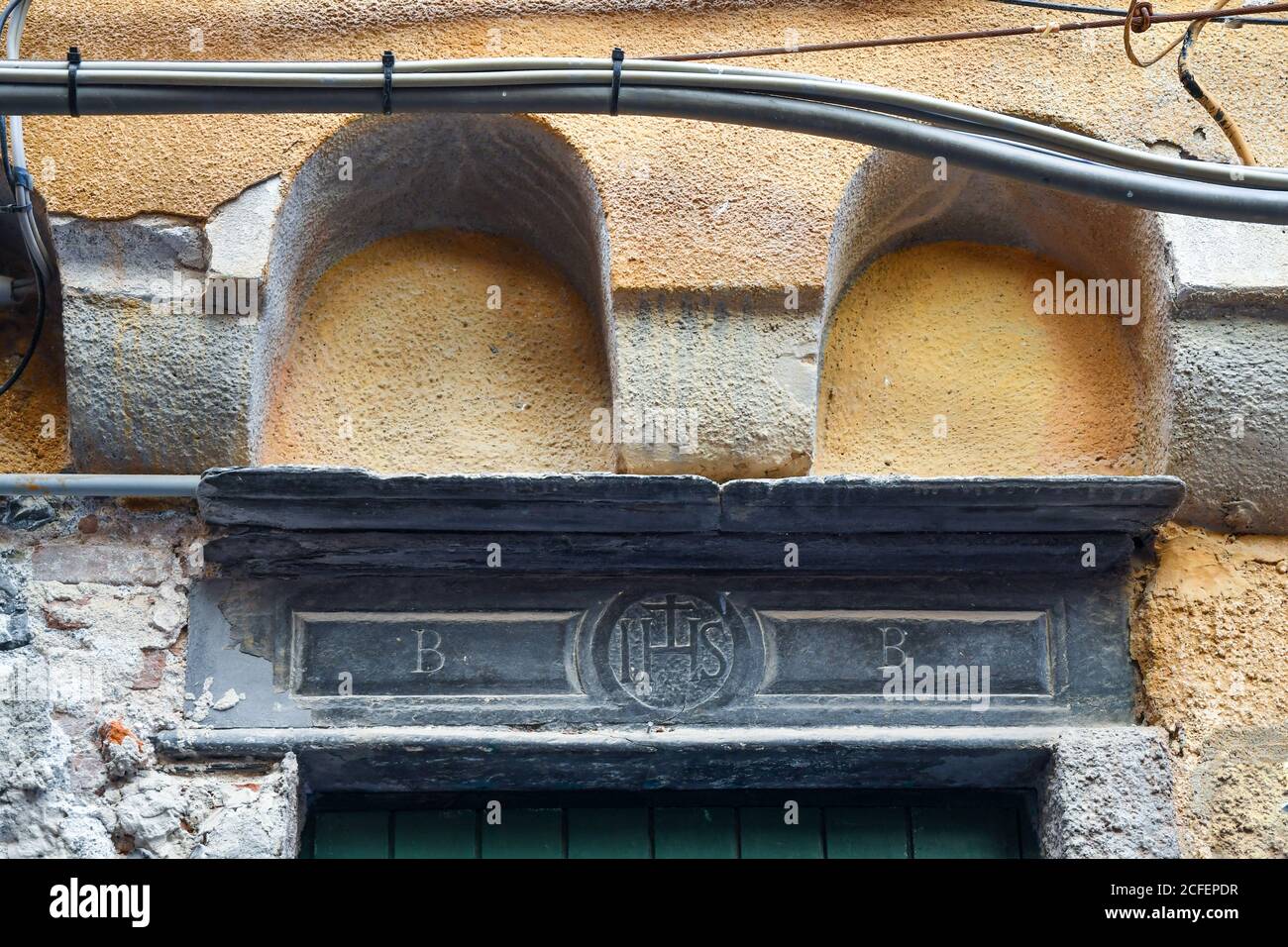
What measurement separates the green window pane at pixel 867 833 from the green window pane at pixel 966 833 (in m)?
0.03

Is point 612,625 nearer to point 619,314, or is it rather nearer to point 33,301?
point 619,314

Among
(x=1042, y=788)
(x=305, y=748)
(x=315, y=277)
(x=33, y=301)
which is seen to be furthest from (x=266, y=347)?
(x=1042, y=788)

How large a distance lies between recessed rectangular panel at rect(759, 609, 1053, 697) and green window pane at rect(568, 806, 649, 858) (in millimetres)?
428

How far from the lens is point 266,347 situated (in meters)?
3.67

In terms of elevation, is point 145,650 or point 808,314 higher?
point 808,314

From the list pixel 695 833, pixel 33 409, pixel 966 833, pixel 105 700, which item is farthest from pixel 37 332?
pixel 966 833

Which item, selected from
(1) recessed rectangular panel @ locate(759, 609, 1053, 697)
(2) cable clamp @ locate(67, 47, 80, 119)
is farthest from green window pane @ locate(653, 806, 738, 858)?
(2) cable clamp @ locate(67, 47, 80, 119)

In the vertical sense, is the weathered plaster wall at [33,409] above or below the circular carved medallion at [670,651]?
above

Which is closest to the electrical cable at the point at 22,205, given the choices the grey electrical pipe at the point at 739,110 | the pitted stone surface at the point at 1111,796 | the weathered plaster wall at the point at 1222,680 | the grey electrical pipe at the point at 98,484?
the grey electrical pipe at the point at 98,484

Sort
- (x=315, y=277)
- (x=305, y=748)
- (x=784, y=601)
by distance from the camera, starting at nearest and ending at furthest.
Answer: (x=305, y=748) < (x=784, y=601) < (x=315, y=277)

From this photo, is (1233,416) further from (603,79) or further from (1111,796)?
(603,79)

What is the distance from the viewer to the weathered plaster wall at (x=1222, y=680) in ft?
11.2

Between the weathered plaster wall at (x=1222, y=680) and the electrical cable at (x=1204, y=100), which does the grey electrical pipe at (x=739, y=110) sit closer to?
the electrical cable at (x=1204, y=100)

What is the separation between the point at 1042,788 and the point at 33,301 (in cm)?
261
